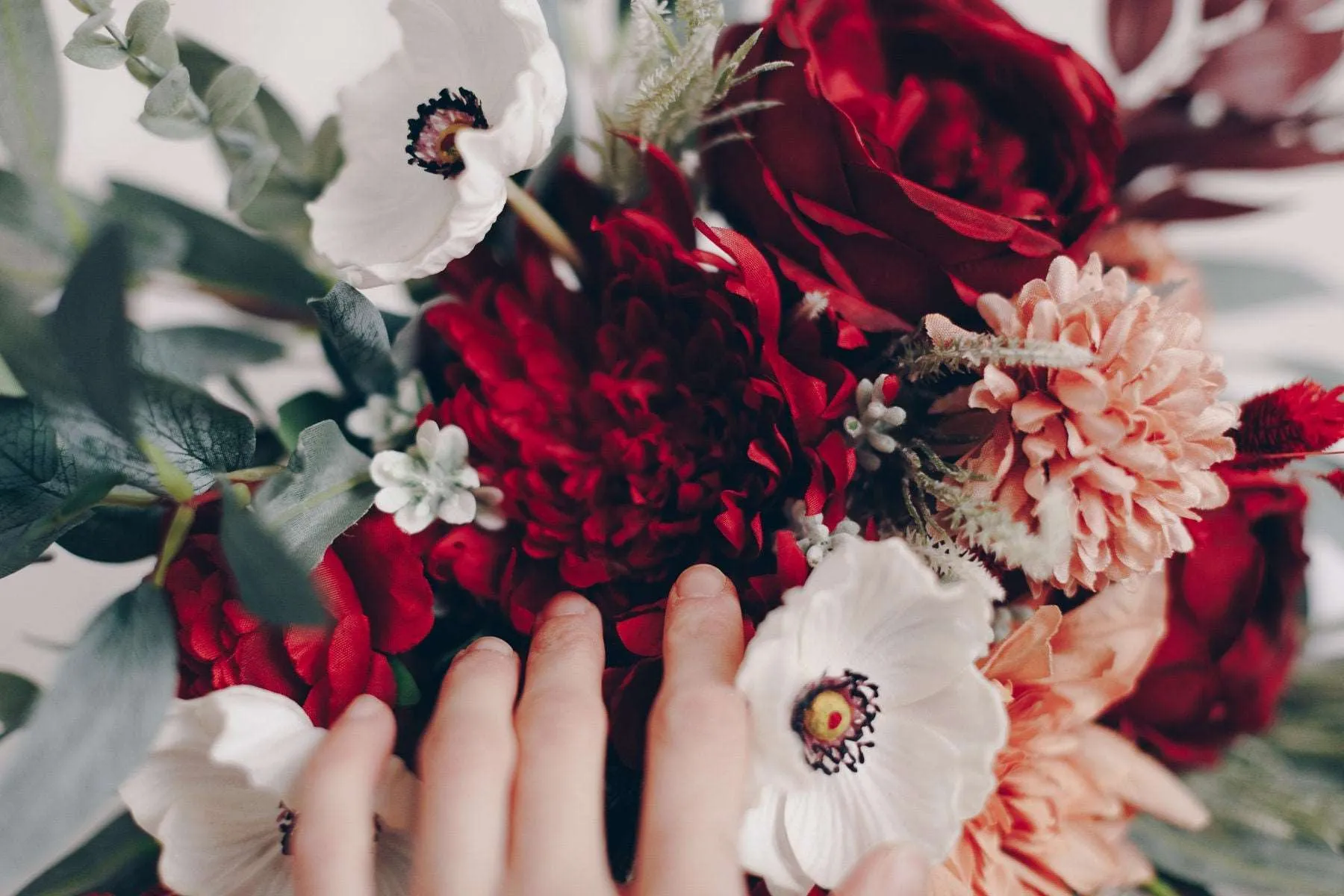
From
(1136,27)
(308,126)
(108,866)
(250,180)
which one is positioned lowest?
(108,866)

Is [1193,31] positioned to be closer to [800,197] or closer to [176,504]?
[800,197]

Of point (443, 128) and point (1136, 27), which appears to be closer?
point (443, 128)

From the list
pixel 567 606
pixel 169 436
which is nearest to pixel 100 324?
pixel 169 436

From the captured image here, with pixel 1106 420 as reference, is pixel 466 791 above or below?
below

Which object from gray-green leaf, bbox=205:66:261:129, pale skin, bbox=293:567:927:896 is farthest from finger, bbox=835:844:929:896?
gray-green leaf, bbox=205:66:261:129

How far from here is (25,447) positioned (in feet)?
0.90

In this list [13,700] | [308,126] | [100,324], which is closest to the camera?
[100,324]

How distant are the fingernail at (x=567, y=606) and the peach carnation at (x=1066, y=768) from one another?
0.46 feet

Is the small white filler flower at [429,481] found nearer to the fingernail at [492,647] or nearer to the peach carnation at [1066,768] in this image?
the fingernail at [492,647]

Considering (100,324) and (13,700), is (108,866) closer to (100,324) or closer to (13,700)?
(13,700)

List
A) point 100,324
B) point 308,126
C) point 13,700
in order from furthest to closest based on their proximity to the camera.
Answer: point 308,126 < point 13,700 < point 100,324

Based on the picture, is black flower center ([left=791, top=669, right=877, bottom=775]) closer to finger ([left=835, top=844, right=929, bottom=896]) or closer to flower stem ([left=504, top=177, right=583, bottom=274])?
finger ([left=835, top=844, right=929, bottom=896])

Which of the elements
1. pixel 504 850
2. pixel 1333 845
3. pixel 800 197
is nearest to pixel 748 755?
pixel 504 850

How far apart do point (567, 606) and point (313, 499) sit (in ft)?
0.30
